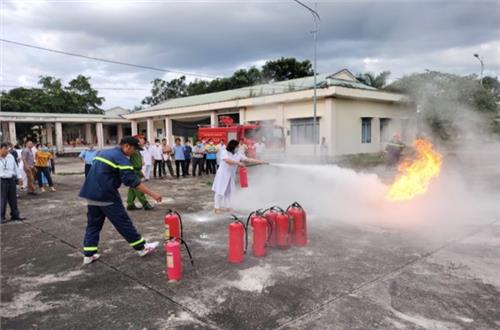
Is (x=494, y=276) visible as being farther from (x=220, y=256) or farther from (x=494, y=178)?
(x=494, y=178)

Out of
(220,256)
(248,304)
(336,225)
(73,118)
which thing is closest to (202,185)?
(336,225)

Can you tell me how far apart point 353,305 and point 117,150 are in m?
3.69

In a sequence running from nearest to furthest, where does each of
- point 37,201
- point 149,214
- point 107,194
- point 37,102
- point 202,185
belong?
point 107,194, point 149,214, point 37,201, point 202,185, point 37,102

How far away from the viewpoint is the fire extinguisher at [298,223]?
5.11 meters

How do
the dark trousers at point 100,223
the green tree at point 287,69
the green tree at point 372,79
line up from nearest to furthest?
the dark trousers at point 100,223, the green tree at point 372,79, the green tree at point 287,69

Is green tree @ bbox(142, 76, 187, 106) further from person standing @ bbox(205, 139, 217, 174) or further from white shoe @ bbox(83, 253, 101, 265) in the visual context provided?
white shoe @ bbox(83, 253, 101, 265)

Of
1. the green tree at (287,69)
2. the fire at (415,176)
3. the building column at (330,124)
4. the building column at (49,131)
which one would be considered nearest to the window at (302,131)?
the building column at (330,124)

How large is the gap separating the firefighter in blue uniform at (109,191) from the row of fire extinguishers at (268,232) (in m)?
1.28

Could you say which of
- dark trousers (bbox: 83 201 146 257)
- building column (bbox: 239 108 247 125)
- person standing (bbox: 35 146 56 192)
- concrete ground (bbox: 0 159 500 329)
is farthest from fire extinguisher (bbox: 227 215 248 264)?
building column (bbox: 239 108 247 125)

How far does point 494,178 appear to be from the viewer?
12.8 metres

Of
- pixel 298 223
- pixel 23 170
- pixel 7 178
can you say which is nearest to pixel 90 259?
pixel 298 223

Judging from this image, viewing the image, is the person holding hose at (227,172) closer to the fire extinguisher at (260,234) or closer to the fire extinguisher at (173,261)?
the fire extinguisher at (260,234)

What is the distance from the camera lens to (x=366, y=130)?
73.6 feet

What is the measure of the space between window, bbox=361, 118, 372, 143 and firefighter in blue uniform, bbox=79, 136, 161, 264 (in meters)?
19.8
